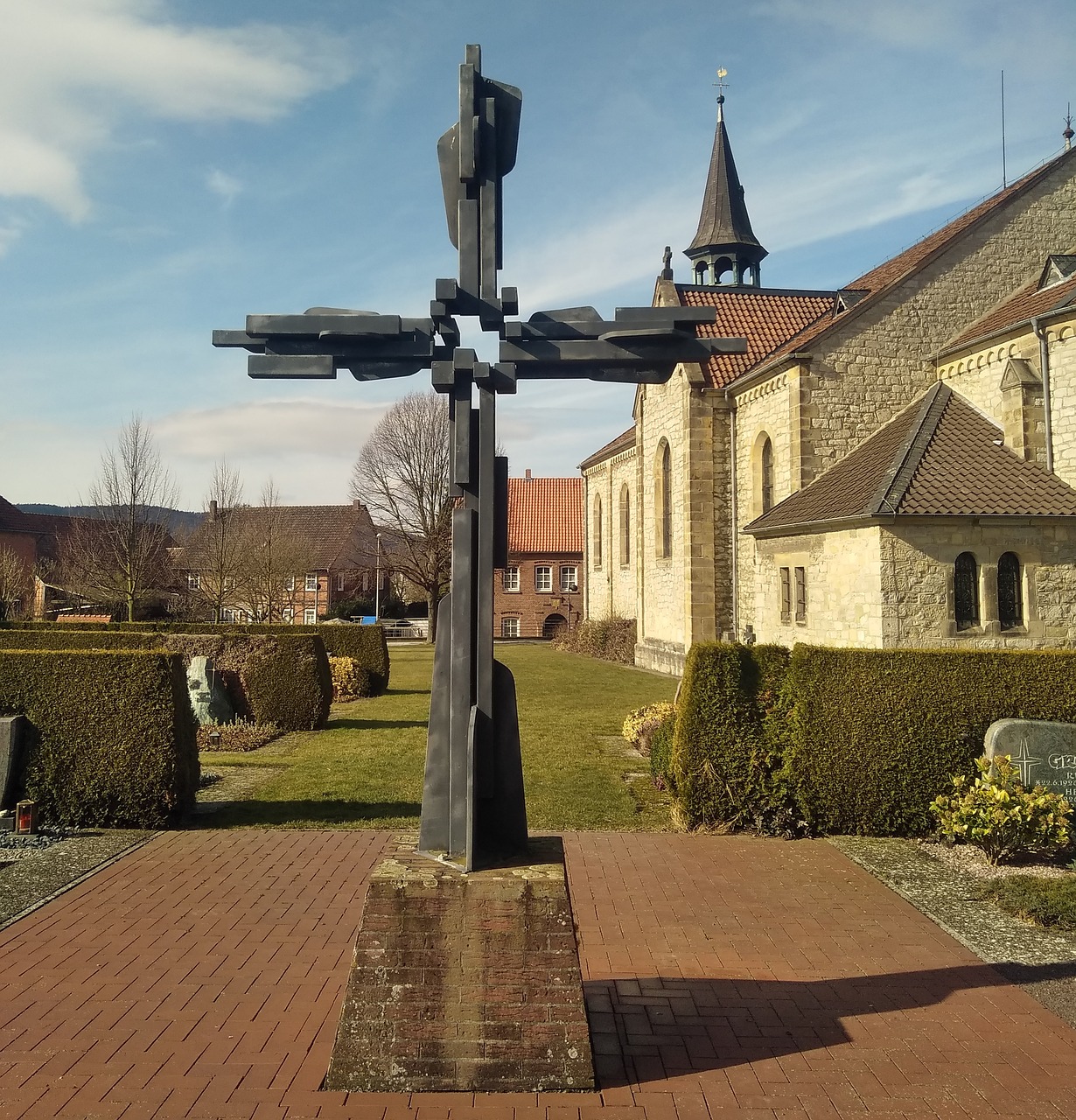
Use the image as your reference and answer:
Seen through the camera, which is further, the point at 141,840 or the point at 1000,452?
the point at 1000,452

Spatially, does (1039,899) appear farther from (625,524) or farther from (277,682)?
(625,524)

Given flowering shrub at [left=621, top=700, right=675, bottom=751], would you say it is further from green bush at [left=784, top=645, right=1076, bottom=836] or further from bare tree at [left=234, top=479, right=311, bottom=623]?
bare tree at [left=234, top=479, right=311, bottom=623]

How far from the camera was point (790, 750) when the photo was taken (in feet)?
30.5

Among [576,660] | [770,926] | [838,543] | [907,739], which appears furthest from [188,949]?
[576,660]

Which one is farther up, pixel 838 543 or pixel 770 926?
pixel 838 543

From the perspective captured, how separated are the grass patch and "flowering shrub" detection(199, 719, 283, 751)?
36.9ft

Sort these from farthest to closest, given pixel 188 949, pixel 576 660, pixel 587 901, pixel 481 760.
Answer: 1. pixel 576 660
2. pixel 587 901
3. pixel 188 949
4. pixel 481 760

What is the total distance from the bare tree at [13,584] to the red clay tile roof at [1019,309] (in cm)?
3597

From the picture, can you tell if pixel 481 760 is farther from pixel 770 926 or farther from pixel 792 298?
pixel 792 298

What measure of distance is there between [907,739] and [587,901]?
402cm

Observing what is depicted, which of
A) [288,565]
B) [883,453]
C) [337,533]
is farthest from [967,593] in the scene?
[337,533]

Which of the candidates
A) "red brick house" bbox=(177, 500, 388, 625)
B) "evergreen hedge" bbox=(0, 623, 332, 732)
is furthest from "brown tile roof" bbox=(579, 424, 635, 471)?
"evergreen hedge" bbox=(0, 623, 332, 732)

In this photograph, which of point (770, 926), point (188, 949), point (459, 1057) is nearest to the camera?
point (459, 1057)

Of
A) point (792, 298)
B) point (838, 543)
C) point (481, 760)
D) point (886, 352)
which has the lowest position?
point (481, 760)
